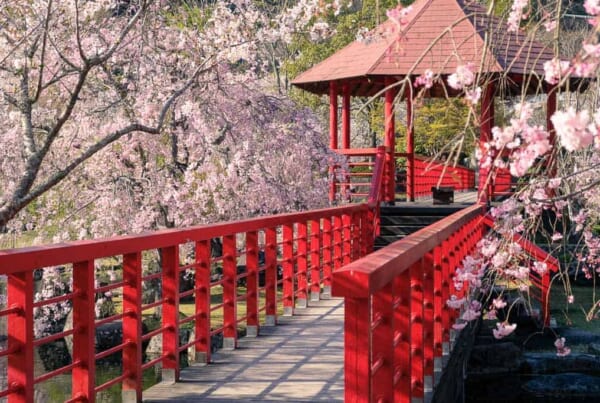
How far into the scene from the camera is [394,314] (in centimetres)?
554

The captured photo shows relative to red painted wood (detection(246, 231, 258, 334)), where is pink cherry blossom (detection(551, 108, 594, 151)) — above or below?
above

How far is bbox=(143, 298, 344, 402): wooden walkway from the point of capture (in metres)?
6.29

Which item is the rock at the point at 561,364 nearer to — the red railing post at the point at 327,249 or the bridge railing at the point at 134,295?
the red railing post at the point at 327,249

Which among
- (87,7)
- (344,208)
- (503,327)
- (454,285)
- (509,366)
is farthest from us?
(509,366)

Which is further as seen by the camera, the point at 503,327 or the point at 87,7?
the point at 87,7

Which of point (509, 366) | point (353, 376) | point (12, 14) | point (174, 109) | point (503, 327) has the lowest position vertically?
point (509, 366)

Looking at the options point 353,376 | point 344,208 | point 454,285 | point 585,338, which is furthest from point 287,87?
point 353,376

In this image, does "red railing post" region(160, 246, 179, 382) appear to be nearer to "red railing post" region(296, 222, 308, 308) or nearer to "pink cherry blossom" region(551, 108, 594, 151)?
"pink cherry blossom" region(551, 108, 594, 151)

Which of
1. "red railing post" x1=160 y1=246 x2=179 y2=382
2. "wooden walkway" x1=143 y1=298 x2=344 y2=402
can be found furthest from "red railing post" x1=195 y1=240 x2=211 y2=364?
"red railing post" x1=160 y1=246 x2=179 y2=382

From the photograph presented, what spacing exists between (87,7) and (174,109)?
8.95 feet

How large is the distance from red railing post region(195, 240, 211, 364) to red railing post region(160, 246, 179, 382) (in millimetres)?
616

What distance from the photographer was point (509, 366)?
52.1 ft

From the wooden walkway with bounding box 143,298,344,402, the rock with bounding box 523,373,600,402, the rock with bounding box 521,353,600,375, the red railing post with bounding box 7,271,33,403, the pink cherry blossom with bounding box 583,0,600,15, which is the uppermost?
the pink cherry blossom with bounding box 583,0,600,15

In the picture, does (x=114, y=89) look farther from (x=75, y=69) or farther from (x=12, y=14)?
(x=75, y=69)
